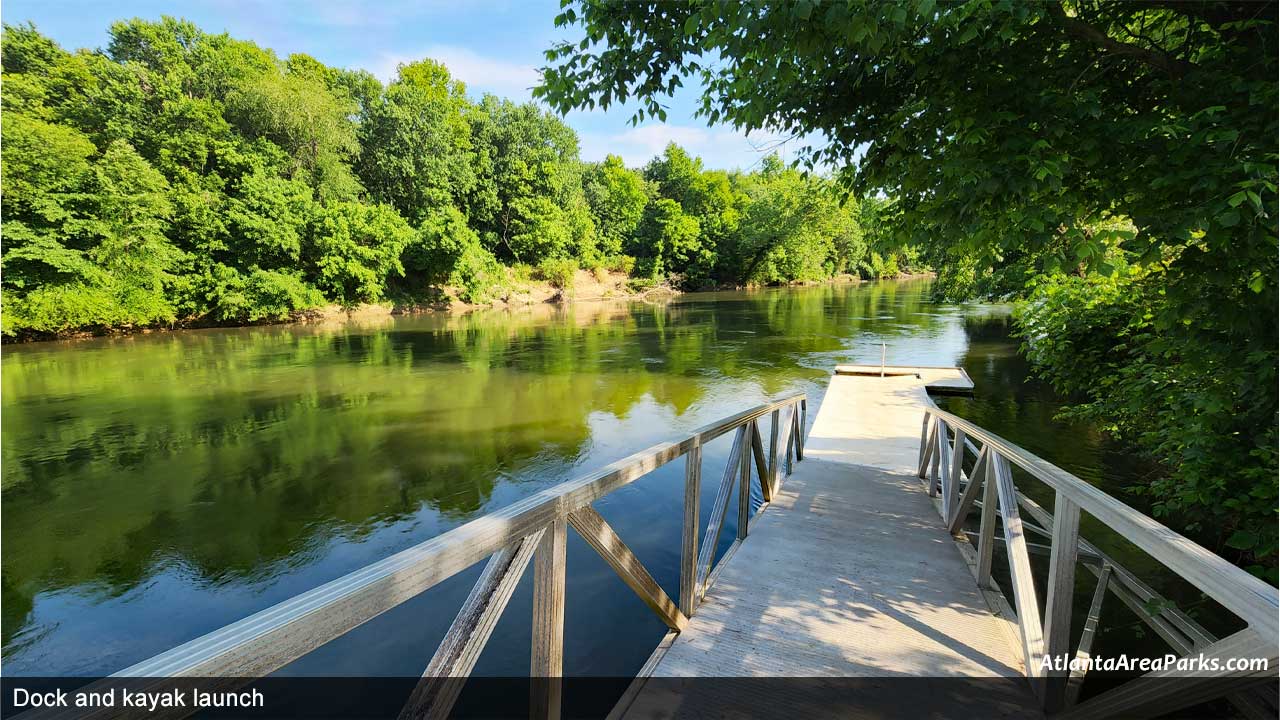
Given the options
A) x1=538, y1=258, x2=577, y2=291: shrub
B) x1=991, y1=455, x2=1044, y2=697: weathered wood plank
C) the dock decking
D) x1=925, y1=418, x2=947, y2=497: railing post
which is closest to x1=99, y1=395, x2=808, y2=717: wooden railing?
the dock decking

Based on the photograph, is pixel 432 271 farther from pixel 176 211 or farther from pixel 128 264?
pixel 128 264

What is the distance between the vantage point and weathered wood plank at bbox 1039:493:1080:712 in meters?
2.26

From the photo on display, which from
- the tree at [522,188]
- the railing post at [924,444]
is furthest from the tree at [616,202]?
the railing post at [924,444]

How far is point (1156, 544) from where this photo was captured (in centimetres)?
159

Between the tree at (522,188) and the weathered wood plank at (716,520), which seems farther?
the tree at (522,188)

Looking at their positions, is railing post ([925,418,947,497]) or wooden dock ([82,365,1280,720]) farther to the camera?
railing post ([925,418,947,497])

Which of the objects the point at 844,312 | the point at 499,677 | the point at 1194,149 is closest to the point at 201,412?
the point at 499,677

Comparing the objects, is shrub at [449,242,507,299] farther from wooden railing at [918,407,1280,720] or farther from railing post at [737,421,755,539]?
wooden railing at [918,407,1280,720]

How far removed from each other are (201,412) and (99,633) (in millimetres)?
8345

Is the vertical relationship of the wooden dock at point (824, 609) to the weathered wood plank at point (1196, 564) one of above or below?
below

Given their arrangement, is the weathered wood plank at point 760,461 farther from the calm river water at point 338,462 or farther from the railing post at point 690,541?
the railing post at point 690,541

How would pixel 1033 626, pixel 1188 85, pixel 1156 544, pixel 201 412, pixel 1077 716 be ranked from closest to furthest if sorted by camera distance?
1. pixel 1156 544
2. pixel 1077 716
3. pixel 1033 626
4. pixel 1188 85
5. pixel 201 412

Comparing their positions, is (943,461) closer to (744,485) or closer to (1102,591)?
(1102,591)

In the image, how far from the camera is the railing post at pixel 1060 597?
2256mm
